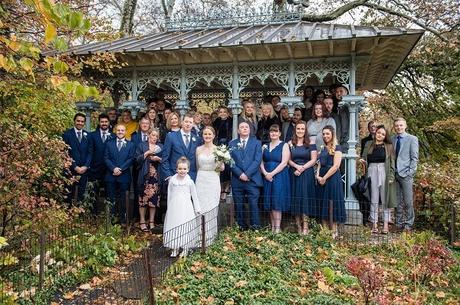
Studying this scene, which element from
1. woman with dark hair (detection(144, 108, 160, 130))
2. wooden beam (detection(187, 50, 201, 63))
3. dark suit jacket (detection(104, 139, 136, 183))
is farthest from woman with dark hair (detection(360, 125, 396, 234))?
dark suit jacket (detection(104, 139, 136, 183))

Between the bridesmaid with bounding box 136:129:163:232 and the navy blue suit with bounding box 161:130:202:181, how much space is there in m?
0.50

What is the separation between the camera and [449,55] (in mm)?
13984

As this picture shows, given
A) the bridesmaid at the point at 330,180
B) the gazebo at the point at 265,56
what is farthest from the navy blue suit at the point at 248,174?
the gazebo at the point at 265,56

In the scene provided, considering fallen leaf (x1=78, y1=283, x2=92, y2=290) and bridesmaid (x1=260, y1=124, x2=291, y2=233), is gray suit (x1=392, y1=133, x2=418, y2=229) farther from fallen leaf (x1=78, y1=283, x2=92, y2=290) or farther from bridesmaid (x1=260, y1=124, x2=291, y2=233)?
fallen leaf (x1=78, y1=283, x2=92, y2=290)

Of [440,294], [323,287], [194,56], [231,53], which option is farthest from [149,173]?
[440,294]

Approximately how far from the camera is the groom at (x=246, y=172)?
7629 mm

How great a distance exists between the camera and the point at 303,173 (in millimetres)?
7633

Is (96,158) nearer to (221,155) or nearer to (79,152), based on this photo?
(79,152)

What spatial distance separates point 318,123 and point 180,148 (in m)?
2.62

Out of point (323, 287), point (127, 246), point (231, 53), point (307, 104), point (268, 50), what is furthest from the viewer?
point (307, 104)

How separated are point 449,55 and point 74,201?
39.4 feet

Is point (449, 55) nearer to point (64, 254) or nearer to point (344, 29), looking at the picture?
point (344, 29)

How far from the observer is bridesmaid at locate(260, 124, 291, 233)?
7629 millimetres

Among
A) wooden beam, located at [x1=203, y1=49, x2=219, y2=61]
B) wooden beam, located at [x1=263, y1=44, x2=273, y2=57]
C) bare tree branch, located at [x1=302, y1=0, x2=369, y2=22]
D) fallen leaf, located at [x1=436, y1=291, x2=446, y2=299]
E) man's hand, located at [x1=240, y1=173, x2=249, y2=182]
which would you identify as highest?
bare tree branch, located at [x1=302, y1=0, x2=369, y2=22]
